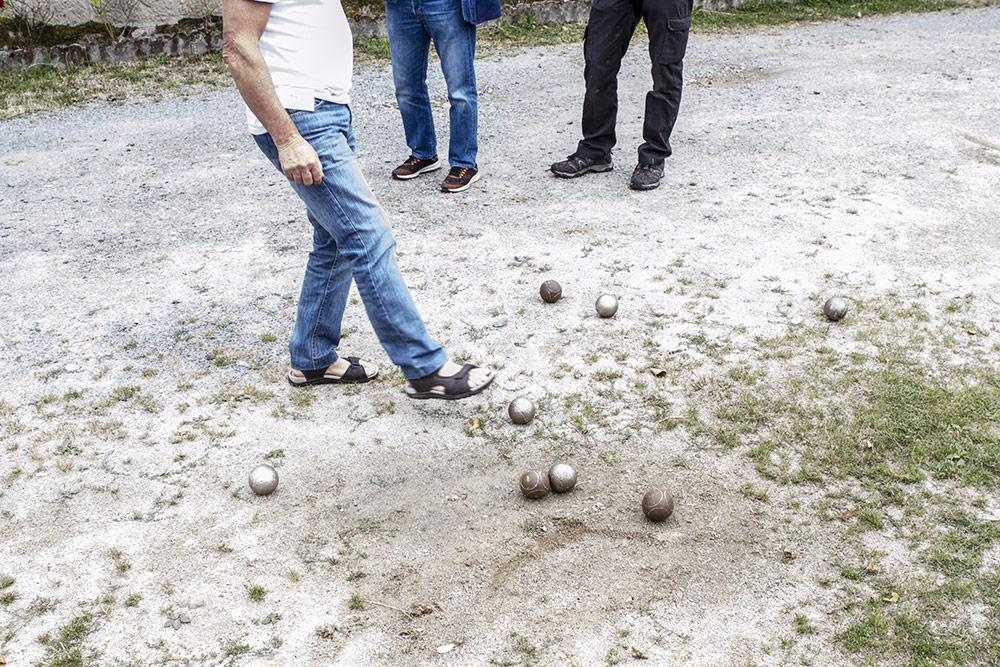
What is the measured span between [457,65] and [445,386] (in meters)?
3.19

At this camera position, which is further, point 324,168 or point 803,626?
point 324,168

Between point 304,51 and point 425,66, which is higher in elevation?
point 304,51

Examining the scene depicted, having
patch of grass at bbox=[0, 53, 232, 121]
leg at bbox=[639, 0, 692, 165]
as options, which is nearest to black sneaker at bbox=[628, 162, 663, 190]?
leg at bbox=[639, 0, 692, 165]

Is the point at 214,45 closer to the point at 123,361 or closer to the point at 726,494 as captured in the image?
the point at 123,361

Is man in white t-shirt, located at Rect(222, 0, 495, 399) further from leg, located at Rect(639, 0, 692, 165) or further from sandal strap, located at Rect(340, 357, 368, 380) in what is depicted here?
leg, located at Rect(639, 0, 692, 165)

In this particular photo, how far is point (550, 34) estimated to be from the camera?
11.3 meters

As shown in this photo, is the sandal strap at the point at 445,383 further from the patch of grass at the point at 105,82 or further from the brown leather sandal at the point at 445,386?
the patch of grass at the point at 105,82

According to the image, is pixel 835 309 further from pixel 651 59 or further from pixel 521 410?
pixel 651 59

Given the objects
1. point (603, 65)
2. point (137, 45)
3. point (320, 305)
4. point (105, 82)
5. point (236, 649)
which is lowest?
point (236, 649)

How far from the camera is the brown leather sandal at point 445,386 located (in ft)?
13.1

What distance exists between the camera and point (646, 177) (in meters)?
6.41

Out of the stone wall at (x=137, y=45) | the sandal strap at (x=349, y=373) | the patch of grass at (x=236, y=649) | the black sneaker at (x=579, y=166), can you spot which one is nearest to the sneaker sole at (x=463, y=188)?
the black sneaker at (x=579, y=166)

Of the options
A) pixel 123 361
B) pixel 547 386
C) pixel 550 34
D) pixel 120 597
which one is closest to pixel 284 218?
pixel 123 361

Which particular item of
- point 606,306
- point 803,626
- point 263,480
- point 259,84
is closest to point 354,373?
point 263,480
